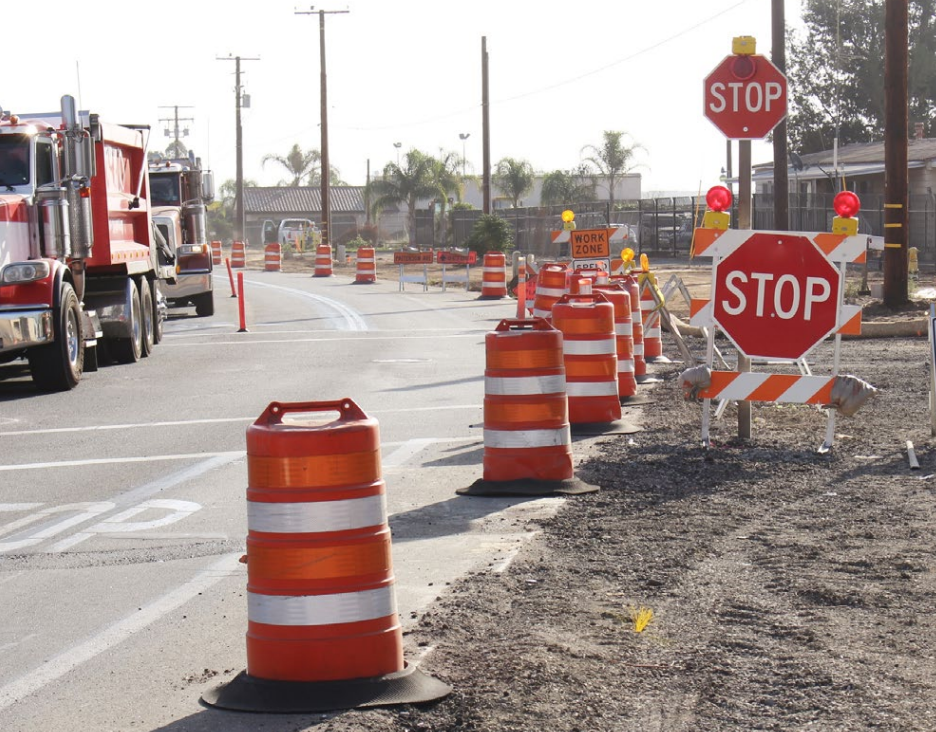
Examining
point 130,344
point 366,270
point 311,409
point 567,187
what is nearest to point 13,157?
point 130,344

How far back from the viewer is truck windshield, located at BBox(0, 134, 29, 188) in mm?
16031

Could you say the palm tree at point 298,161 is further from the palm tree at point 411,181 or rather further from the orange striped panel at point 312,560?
the orange striped panel at point 312,560

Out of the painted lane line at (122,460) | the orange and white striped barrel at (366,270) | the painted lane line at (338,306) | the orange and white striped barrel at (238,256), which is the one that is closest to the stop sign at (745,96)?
the painted lane line at (122,460)

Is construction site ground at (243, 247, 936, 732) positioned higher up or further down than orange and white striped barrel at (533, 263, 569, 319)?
further down

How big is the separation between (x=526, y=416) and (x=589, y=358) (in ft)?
8.48

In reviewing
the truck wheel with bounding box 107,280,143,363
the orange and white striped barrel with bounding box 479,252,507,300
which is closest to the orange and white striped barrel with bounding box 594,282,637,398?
the truck wheel with bounding box 107,280,143,363

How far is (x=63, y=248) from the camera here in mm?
→ 16422

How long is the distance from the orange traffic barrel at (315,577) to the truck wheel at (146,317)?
50.3 feet

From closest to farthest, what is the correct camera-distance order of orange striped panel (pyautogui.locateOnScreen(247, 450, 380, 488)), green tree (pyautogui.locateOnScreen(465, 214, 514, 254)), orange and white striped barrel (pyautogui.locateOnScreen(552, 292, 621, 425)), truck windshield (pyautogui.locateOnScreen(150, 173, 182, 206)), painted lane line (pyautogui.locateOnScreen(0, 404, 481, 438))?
1. orange striped panel (pyautogui.locateOnScreen(247, 450, 380, 488))
2. orange and white striped barrel (pyautogui.locateOnScreen(552, 292, 621, 425))
3. painted lane line (pyautogui.locateOnScreen(0, 404, 481, 438))
4. truck windshield (pyautogui.locateOnScreen(150, 173, 182, 206))
5. green tree (pyautogui.locateOnScreen(465, 214, 514, 254))

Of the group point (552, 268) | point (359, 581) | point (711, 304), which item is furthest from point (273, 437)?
point (552, 268)

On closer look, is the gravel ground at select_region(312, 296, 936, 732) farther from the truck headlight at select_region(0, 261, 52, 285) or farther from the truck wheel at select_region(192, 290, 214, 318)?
the truck wheel at select_region(192, 290, 214, 318)

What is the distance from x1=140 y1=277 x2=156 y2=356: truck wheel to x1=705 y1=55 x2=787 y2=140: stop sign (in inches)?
444

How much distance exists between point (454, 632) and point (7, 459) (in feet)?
20.6

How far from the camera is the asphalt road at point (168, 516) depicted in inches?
214
